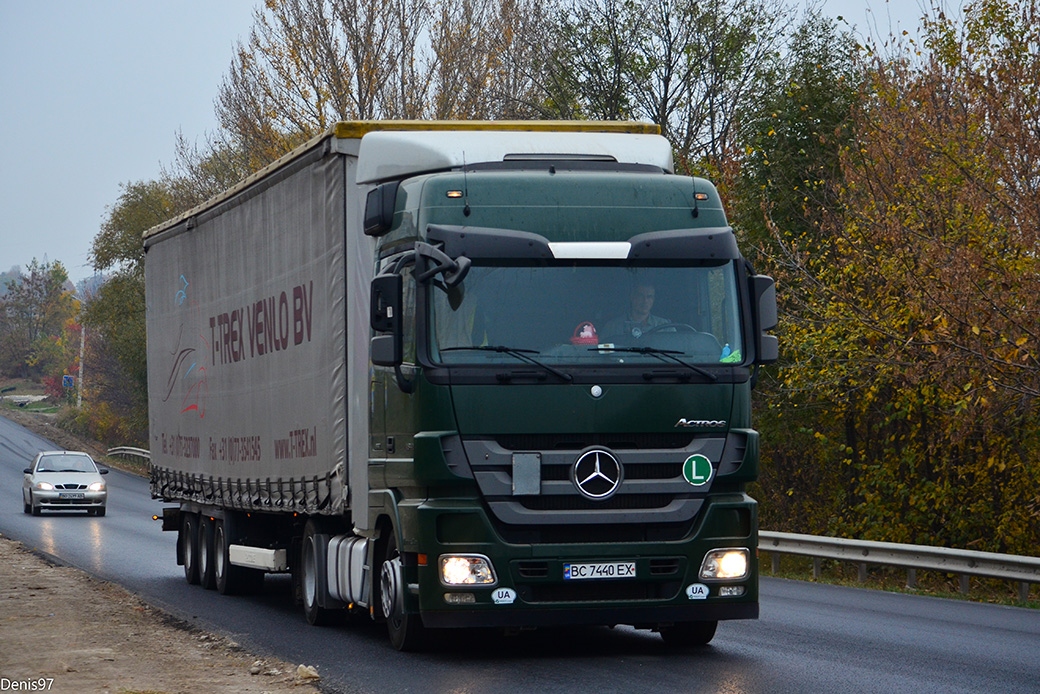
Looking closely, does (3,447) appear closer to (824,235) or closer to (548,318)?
(824,235)

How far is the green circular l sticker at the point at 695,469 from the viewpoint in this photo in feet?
31.5

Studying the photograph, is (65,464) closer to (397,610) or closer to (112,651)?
(112,651)

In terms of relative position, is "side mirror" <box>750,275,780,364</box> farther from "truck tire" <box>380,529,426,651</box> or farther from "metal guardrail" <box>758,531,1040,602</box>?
"metal guardrail" <box>758,531,1040,602</box>

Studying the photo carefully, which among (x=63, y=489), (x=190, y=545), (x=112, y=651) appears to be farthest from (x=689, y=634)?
(x=63, y=489)

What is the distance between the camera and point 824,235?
86.6ft

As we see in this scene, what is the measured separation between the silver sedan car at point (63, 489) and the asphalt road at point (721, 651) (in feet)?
62.1

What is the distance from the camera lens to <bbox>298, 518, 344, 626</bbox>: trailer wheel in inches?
501

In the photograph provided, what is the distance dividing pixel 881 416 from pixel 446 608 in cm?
1806

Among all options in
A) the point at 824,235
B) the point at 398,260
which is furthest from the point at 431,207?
the point at 824,235

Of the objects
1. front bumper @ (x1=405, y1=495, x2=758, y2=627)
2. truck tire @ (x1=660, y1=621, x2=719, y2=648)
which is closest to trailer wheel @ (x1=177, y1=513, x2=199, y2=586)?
truck tire @ (x1=660, y1=621, x2=719, y2=648)

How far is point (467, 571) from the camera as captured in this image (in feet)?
30.7

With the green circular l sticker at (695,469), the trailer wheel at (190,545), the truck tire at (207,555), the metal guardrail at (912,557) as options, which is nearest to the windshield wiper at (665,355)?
the green circular l sticker at (695,469)

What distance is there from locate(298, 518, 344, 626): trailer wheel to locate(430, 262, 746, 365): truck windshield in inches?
152

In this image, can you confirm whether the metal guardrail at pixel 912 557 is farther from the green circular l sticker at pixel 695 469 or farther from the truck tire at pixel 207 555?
the green circular l sticker at pixel 695 469
